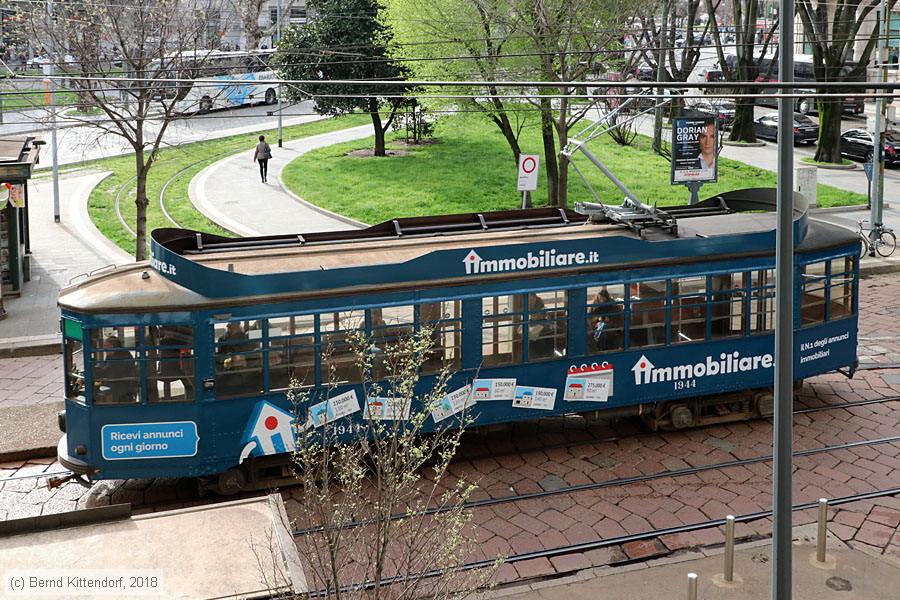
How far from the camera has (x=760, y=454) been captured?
14633 mm

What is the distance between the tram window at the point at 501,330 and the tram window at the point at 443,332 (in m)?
0.35

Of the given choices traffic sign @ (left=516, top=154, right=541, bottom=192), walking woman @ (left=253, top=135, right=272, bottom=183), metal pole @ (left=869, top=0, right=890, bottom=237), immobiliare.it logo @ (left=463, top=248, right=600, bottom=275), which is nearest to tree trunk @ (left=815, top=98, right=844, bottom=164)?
metal pole @ (left=869, top=0, right=890, bottom=237)

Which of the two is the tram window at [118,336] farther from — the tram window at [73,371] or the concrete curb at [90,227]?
the concrete curb at [90,227]

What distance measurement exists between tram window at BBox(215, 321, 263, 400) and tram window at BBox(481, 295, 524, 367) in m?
2.87

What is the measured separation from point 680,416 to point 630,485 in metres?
2.08

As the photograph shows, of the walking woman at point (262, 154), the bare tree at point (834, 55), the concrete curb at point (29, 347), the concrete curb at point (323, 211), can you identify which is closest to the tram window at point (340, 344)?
the concrete curb at point (29, 347)

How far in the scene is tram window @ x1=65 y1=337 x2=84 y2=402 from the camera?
12.6m

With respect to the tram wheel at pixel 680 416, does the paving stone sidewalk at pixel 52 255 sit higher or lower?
higher

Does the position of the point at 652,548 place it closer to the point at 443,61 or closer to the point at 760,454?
the point at 760,454

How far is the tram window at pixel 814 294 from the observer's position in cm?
1565

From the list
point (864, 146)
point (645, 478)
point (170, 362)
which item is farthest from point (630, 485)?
point (864, 146)

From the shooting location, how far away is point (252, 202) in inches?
1200

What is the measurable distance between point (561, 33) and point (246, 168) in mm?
13316

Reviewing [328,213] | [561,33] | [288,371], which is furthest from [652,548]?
[328,213]
